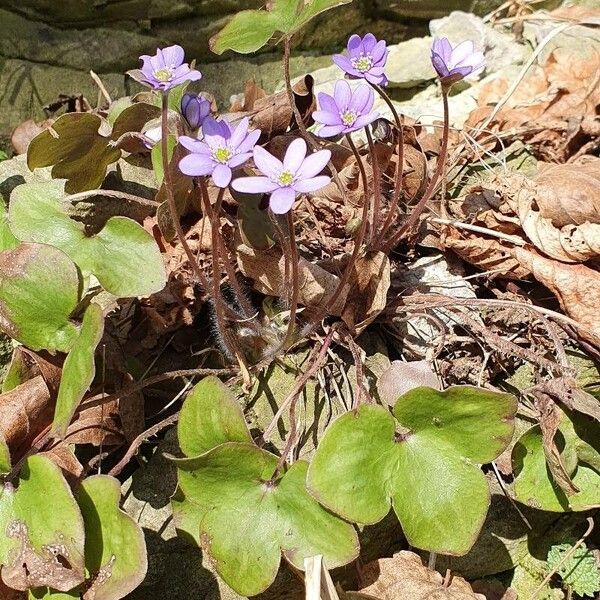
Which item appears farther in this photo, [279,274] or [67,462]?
[279,274]

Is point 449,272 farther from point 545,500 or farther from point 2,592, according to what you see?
point 2,592

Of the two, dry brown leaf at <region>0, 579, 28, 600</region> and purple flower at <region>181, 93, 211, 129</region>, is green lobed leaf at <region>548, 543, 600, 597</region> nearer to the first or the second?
dry brown leaf at <region>0, 579, 28, 600</region>

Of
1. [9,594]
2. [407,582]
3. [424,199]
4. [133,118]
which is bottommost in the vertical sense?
[407,582]

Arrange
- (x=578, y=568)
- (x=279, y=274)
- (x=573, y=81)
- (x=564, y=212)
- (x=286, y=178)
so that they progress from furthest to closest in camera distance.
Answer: (x=573, y=81) → (x=564, y=212) → (x=578, y=568) → (x=279, y=274) → (x=286, y=178)

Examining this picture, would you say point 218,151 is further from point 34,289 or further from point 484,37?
point 484,37

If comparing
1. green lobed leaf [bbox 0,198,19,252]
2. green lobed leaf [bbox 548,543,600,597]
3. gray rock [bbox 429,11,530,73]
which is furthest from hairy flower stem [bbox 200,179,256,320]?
gray rock [bbox 429,11,530,73]

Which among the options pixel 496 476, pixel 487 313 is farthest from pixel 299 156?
pixel 496 476

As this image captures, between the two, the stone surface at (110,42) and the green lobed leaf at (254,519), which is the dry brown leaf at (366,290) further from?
the stone surface at (110,42)

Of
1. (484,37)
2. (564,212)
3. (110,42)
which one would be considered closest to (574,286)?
(564,212)
